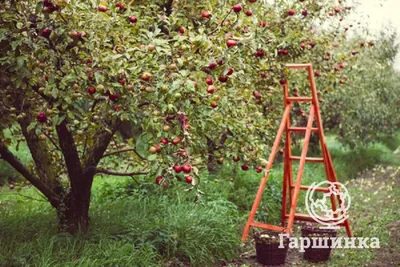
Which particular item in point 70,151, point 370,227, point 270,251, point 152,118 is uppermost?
point 152,118

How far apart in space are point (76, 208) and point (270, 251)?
194 cm

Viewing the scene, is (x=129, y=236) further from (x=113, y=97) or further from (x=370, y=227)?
(x=370, y=227)

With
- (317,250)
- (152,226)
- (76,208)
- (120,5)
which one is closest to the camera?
(120,5)

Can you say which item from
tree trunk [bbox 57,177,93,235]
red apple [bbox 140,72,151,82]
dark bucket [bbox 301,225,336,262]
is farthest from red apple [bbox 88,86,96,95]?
dark bucket [bbox 301,225,336,262]

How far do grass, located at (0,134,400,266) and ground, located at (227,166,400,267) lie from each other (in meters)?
0.02

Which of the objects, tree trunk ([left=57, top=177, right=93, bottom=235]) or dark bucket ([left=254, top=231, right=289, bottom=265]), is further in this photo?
dark bucket ([left=254, top=231, right=289, bottom=265])

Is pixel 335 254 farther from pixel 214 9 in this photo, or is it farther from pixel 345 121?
pixel 345 121

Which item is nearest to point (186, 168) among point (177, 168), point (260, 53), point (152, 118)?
point (177, 168)

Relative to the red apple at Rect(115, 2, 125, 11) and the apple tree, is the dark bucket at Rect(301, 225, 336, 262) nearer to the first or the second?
the apple tree

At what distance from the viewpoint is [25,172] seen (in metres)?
4.99

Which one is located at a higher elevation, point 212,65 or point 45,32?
point 45,32

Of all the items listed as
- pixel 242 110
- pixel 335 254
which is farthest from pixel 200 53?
pixel 335 254

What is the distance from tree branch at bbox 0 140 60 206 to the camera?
486 cm

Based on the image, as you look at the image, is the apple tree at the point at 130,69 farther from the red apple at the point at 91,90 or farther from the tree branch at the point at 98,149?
the tree branch at the point at 98,149
